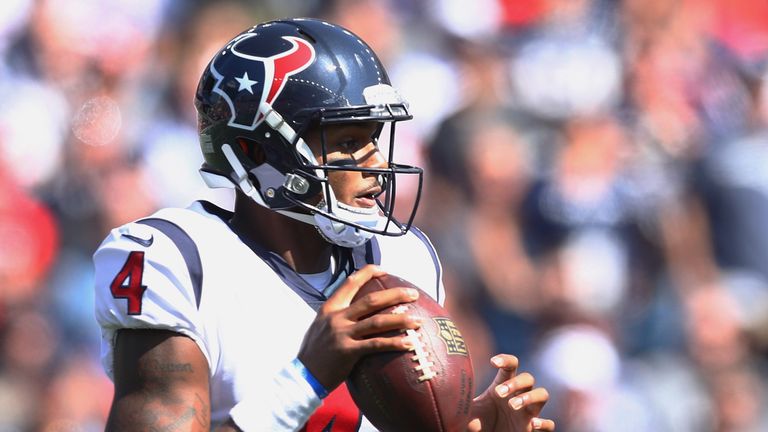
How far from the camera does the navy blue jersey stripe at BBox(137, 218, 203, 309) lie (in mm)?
2488

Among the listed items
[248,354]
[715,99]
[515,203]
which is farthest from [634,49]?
[248,354]

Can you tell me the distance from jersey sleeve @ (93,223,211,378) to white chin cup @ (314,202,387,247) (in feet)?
1.08

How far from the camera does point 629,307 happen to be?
217 inches

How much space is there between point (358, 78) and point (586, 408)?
296cm

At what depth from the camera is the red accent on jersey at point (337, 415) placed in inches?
100

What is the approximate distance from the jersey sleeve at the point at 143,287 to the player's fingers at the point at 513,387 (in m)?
0.63

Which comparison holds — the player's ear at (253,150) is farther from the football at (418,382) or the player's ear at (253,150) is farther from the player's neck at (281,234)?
the football at (418,382)

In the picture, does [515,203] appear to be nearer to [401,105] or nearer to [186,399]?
[401,105]

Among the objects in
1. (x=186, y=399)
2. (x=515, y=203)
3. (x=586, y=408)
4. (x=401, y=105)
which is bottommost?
(x=586, y=408)

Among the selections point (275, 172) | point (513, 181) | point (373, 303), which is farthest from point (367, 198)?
point (513, 181)

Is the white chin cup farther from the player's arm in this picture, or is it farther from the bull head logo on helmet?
the player's arm

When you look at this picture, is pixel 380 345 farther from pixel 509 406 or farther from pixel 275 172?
pixel 275 172

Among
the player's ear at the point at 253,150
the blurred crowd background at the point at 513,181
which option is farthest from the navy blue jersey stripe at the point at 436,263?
the blurred crowd background at the point at 513,181

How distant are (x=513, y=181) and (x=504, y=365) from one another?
3044 millimetres
